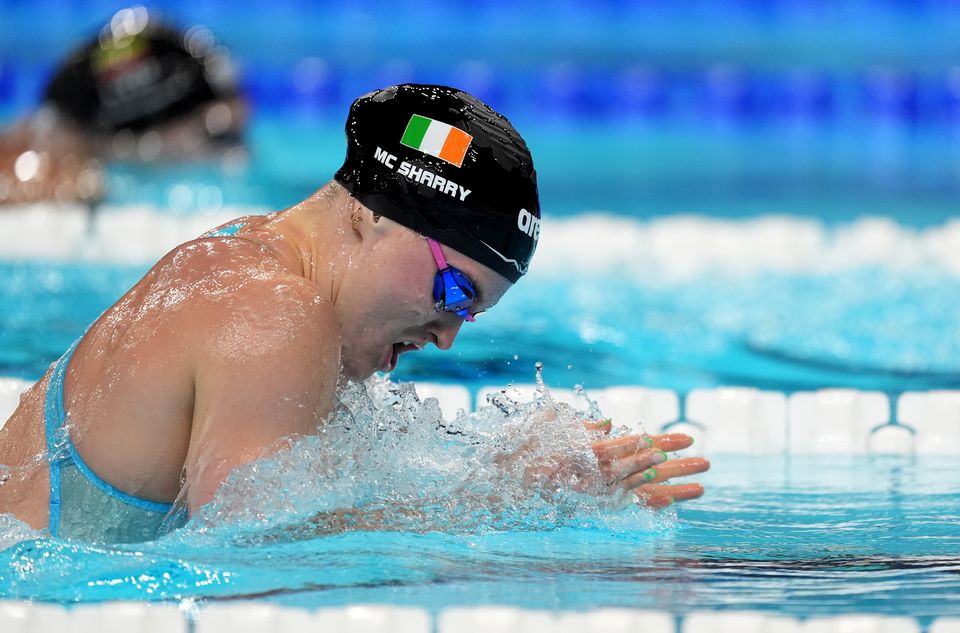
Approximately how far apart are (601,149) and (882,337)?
15.8 feet

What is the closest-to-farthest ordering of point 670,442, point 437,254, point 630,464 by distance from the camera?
point 437,254, point 630,464, point 670,442

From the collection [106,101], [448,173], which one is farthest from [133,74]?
[448,173]

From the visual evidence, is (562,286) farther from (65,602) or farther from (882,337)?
(65,602)

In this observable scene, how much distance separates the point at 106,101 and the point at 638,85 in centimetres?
458

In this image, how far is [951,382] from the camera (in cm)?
436

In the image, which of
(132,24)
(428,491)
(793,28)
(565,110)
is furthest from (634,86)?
(428,491)

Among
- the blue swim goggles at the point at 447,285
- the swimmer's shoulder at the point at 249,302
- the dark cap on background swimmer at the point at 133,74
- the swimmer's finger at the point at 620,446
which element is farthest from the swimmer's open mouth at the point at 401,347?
the dark cap on background swimmer at the point at 133,74

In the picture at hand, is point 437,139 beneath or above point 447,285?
above

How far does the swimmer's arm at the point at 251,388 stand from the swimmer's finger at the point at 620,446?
2.12ft

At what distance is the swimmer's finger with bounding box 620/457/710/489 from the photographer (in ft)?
8.17

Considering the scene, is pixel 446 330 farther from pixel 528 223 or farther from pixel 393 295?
pixel 528 223

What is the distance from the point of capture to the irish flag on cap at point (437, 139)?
7.50 feet

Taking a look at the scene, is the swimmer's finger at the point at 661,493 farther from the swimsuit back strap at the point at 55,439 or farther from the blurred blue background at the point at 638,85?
the blurred blue background at the point at 638,85

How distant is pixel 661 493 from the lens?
2.54 meters
